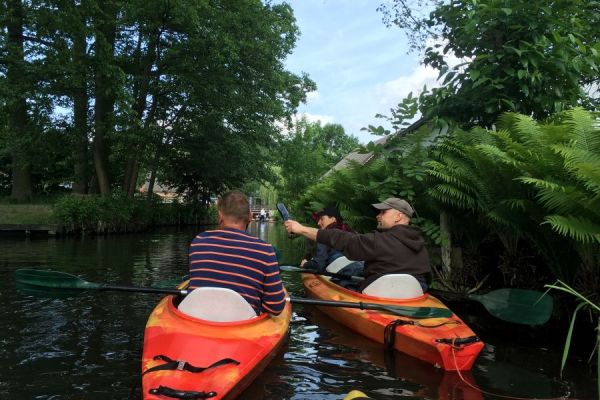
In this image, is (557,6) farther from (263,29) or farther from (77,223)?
(77,223)

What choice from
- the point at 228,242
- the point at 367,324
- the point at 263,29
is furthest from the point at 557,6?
the point at 263,29

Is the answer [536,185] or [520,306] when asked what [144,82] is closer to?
[536,185]

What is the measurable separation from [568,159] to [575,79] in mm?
2992

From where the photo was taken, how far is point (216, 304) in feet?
14.4

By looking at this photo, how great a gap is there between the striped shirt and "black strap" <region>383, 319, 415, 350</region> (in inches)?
68.2

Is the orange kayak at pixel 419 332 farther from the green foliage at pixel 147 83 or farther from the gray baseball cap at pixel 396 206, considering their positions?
the green foliage at pixel 147 83

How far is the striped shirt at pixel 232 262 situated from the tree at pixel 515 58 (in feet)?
15.6

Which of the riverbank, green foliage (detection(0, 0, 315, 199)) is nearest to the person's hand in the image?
green foliage (detection(0, 0, 315, 199))

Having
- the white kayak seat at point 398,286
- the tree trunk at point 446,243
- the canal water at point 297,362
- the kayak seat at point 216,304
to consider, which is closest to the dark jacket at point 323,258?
the canal water at point 297,362

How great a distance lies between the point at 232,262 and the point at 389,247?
2367 mm

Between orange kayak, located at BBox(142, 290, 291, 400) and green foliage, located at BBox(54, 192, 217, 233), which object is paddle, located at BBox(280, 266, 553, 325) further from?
green foliage, located at BBox(54, 192, 217, 233)

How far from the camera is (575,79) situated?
7605mm

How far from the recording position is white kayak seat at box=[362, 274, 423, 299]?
19.6 feet

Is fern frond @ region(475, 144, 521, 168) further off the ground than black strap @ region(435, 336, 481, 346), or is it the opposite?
fern frond @ region(475, 144, 521, 168)
